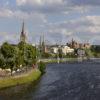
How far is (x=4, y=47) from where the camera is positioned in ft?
434

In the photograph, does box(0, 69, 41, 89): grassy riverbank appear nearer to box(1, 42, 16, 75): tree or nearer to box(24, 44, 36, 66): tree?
box(1, 42, 16, 75): tree

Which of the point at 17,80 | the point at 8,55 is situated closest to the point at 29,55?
the point at 8,55

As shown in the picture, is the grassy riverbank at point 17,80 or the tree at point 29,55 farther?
the tree at point 29,55

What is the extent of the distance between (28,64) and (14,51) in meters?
42.3

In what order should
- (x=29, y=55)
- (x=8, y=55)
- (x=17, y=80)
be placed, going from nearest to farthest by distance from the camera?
(x=17, y=80) < (x=8, y=55) < (x=29, y=55)

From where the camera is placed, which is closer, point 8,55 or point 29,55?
point 8,55

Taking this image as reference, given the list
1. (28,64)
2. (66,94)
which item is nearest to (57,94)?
(66,94)

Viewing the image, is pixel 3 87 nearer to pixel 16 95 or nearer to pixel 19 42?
pixel 16 95

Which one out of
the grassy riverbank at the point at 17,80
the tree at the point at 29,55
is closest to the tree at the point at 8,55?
the grassy riverbank at the point at 17,80

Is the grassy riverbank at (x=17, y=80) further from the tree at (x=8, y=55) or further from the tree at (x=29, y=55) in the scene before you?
the tree at (x=29, y=55)

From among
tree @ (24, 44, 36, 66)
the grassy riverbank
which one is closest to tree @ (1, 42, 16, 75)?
the grassy riverbank

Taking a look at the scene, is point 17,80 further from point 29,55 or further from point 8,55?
point 29,55

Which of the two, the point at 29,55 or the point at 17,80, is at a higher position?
the point at 29,55

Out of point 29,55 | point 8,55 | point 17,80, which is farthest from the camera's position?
point 29,55
